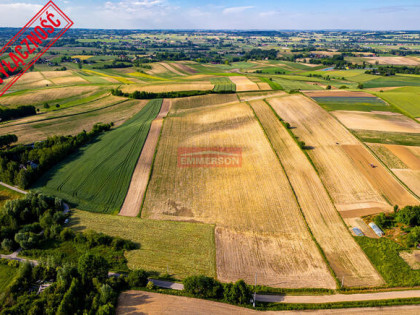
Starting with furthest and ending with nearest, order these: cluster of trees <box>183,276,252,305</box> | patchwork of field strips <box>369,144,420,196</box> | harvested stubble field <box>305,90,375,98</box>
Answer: harvested stubble field <box>305,90,375,98</box>
patchwork of field strips <box>369,144,420,196</box>
cluster of trees <box>183,276,252,305</box>

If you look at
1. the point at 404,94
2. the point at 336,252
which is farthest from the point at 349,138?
the point at 404,94

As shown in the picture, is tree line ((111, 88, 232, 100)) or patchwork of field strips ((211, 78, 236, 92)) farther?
patchwork of field strips ((211, 78, 236, 92))

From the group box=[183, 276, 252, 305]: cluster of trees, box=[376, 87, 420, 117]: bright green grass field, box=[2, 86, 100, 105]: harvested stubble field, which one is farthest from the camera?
box=[2, 86, 100, 105]: harvested stubble field

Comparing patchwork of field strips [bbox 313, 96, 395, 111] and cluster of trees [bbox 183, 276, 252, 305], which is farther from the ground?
patchwork of field strips [bbox 313, 96, 395, 111]

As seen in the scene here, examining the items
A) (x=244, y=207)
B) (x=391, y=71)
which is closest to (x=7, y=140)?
(x=244, y=207)

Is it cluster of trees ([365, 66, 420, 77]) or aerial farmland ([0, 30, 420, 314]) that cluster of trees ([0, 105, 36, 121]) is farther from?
cluster of trees ([365, 66, 420, 77])

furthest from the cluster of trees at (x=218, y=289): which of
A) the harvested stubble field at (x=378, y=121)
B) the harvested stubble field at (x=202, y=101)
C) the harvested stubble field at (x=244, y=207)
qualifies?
the harvested stubble field at (x=202, y=101)

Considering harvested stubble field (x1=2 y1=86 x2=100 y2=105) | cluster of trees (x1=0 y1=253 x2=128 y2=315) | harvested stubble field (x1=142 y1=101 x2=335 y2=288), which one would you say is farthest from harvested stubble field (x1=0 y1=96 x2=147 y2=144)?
cluster of trees (x1=0 y1=253 x2=128 y2=315)

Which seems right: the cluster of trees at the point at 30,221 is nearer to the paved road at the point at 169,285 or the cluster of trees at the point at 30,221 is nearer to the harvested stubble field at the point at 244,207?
the harvested stubble field at the point at 244,207
